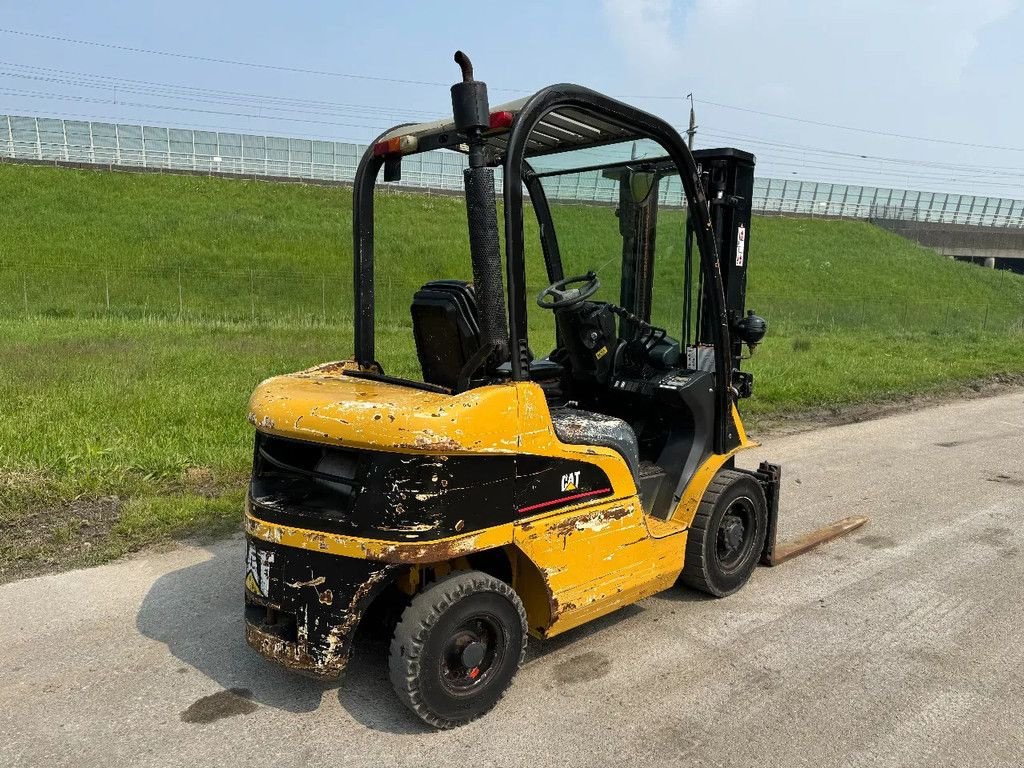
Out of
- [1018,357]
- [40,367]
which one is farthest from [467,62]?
[1018,357]

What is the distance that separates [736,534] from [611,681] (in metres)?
1.39

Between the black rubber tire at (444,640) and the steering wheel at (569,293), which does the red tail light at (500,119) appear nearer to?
the steering wheel at (569,293)

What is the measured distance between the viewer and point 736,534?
465 cm

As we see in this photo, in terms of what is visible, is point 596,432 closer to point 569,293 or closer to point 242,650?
point 569,293

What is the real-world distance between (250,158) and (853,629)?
48.1 meters

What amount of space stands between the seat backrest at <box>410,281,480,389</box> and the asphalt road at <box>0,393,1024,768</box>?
1394 millimetres

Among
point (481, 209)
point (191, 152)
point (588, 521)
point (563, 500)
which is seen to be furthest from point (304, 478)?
point (191, 152)

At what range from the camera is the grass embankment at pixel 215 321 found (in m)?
5.71

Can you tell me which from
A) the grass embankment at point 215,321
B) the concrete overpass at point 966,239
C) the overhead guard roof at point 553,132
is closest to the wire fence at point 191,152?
the grass embankment at point 215,321

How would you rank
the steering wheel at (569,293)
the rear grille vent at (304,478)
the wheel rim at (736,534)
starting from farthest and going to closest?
1. the wheel rim at (736,534)
2. the steering wheel at (569,293)
3. the rear grille vent at (304,478)

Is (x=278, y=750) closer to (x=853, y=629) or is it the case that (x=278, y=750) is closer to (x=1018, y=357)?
(x=853, y=629)

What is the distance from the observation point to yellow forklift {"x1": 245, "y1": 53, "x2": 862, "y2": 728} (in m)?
3.10

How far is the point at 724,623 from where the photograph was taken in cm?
428

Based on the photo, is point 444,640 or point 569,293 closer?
point 444,640
